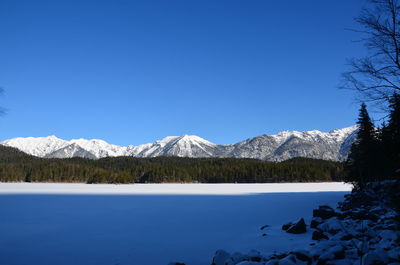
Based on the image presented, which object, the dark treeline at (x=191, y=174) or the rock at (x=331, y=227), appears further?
the dark treeline at (x=191, y=174)

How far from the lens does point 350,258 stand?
8164 millimetres

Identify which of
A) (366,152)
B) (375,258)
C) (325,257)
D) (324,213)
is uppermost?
(366,152)

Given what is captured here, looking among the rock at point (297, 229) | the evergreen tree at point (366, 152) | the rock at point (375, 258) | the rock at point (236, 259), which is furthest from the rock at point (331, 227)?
the evergreen tree at point (366, 152)

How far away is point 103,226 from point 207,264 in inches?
360

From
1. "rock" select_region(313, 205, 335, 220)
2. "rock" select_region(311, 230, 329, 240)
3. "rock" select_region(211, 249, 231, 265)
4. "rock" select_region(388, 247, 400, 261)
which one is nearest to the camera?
"rock" select_region(388, 247, 400, 261)

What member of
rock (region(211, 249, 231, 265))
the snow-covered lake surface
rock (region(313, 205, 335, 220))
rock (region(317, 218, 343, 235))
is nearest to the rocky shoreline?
rock (region(211, 249, 231, 265))

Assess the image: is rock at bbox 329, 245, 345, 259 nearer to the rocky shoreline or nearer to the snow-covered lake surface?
the rocky shoreline

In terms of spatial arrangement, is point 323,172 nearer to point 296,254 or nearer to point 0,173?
point 296,254

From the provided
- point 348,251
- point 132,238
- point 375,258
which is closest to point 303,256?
point 348,251

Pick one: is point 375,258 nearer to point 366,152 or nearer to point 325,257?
point 325,257

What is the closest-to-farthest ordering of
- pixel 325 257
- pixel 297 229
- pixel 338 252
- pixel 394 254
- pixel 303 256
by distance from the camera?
1. pixel 394 254
2. pixel 325 257
3. pixel 338 252
4. pixel 303 256
5. pixel 297 229

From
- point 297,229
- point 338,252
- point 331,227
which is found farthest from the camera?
point 297,229

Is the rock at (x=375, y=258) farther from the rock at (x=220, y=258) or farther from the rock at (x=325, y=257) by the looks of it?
the rock at (x=220, y=258)

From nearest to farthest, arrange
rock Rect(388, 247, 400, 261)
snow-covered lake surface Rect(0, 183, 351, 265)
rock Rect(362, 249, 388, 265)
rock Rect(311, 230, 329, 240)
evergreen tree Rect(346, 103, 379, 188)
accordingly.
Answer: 1. rock Rect(362, 249, 388, 265)
2. rock Rect(388, 247, 400, 261)
3. snow-covered lake surface Rect(0, 183, 351, 265)
4. rock Rect(311, 230, 329, 240)
5. evergreen tree Rect(346, 103, 379, 188)
